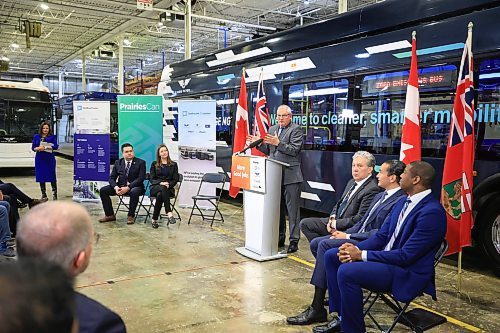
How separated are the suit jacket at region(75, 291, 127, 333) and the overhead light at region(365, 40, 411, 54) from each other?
14.9 feet

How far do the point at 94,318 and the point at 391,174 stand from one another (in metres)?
2.63

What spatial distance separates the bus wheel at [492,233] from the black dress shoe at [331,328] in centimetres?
211

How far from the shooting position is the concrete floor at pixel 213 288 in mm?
3281

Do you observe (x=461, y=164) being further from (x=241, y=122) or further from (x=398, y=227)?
(x=241, y=122)

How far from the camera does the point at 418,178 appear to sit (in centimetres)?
290

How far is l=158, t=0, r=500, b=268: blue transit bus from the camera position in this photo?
4293 millimetres

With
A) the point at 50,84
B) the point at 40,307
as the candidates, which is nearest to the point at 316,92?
the point at 40,307

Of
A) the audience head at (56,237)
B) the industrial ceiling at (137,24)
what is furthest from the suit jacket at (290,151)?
the industrial ceiling at (137,24)

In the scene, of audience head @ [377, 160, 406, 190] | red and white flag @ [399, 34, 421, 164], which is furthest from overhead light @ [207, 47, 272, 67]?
audience head @ [377, 160, 406, 190]

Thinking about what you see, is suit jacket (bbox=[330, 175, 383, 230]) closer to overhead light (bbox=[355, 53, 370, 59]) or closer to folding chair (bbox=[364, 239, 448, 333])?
folding chair (bbox=[364, 239, 448, 333])

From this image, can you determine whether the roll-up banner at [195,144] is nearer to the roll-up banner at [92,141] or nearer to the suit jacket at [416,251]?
the roll-up banner at [92,141]

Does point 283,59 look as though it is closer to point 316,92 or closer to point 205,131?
point 316,92

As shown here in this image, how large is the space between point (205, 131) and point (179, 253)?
2692 millimetres

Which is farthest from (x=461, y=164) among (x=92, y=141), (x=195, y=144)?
(x=92, y=141)
